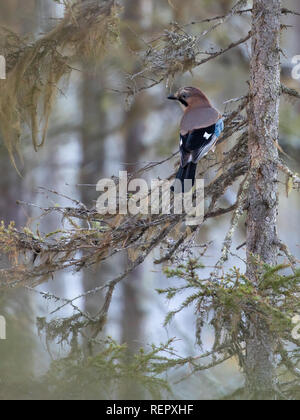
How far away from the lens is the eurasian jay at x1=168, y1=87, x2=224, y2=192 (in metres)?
4.38

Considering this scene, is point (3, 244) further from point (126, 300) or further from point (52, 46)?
point (126, 300)

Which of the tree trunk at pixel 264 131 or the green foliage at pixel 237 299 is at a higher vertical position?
the tree trunk at pixel 264 131

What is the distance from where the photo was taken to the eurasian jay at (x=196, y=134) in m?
4.38

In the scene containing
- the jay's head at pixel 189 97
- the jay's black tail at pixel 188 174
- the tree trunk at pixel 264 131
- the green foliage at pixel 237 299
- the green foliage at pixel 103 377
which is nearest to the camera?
the green foliage at pixel 237 299

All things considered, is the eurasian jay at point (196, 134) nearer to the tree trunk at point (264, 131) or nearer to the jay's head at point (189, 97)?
the jay's head at point (189, 97)

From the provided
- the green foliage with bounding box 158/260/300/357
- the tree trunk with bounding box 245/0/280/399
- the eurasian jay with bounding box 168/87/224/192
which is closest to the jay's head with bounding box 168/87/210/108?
the eurasian jay with bounding box 168/87/224/192

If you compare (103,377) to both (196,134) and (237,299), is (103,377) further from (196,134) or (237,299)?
(196,134)

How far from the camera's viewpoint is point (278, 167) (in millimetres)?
4184

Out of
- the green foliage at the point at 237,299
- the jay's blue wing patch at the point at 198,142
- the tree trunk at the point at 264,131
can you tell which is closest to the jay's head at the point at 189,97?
the jay's blue wing patch at the point at 198,142

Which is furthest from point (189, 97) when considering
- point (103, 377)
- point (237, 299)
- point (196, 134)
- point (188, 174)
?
point (103, 377)

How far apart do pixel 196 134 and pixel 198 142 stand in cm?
8

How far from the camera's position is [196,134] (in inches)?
177

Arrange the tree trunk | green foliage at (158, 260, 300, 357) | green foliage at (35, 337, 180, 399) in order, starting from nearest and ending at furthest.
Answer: green foliage at (158, 260, 300, 357) → green foliage at (35, 337, 180, 399) → the tree trunk

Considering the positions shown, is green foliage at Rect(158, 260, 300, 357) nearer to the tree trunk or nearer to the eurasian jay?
the tree trunk
